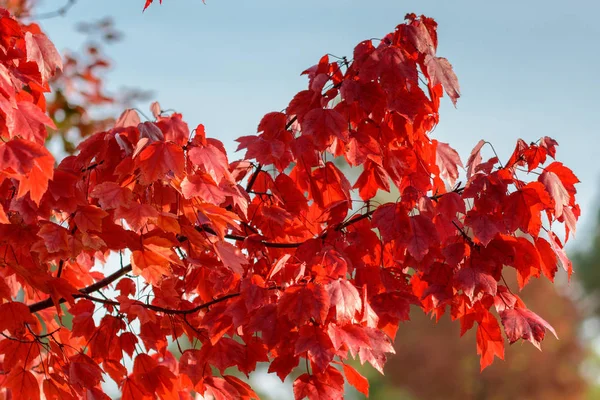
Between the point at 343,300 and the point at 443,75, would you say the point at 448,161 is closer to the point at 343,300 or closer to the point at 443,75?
the point at 443,75

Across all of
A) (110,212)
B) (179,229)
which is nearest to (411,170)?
(179,229)

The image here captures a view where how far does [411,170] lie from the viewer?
8.27 feet

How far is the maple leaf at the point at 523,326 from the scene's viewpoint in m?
2.13

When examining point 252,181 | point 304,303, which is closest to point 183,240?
point 252,181

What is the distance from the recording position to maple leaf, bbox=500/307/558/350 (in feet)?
6.99

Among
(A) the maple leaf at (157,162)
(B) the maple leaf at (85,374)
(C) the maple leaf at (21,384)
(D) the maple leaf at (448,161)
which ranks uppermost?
(D) the maple leaf at (448,161)

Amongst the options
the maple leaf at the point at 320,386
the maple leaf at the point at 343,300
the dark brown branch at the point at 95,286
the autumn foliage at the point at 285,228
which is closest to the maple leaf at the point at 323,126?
the autumn foliage at the point at 285,228

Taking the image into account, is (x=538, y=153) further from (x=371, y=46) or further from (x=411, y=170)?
(x=371, y=46)

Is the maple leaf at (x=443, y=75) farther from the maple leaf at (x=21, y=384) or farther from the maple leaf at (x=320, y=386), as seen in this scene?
the maple leaf at (x=21, y=384)

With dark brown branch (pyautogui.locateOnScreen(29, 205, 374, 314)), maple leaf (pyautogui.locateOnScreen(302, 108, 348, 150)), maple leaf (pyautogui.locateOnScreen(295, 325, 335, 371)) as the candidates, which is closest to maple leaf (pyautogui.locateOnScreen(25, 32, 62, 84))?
dark brown branch (pyautogui.locateOnScreen(29, 205, 374, 314))

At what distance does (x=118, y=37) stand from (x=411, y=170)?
5.87 meters

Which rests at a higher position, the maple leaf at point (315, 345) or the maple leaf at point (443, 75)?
the maple leaf at point (443, 75)

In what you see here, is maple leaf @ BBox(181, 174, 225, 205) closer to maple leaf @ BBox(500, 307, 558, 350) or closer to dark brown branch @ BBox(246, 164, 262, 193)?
dark brown branch @ BBox(246, 164, 262, 193)

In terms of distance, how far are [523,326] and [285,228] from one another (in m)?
0.93
